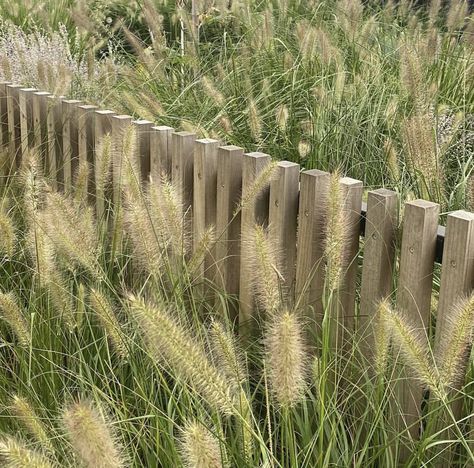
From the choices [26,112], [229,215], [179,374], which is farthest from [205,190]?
[26,112]

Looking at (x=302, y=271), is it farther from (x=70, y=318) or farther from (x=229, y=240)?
(x=70, y=318)

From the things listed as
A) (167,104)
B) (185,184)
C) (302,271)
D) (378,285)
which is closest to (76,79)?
(167,104)

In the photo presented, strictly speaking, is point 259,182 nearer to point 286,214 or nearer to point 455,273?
point 286,214

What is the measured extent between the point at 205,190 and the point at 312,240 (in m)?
0.65

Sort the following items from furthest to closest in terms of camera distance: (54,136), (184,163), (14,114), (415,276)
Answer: (14,114), (54,136), (184,163), (415,276)

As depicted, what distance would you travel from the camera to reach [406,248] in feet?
7.29

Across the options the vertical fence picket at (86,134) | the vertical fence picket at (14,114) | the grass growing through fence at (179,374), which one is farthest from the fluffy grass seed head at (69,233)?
the vertical fence picket at (14,114)

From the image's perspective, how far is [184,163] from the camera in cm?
322

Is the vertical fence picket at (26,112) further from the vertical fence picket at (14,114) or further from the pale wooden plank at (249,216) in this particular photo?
the pale wooden plank at (249,216)

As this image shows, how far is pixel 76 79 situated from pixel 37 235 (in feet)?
10.9

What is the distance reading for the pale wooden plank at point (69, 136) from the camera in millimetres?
4055

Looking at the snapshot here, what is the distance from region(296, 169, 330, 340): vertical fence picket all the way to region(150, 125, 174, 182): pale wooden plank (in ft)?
2.96

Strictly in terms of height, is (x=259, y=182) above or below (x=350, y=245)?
above

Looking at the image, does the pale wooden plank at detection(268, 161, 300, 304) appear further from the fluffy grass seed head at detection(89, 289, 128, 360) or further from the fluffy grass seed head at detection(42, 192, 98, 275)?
the fluffy grass seed head at detection(89, 289, 128, 360)
